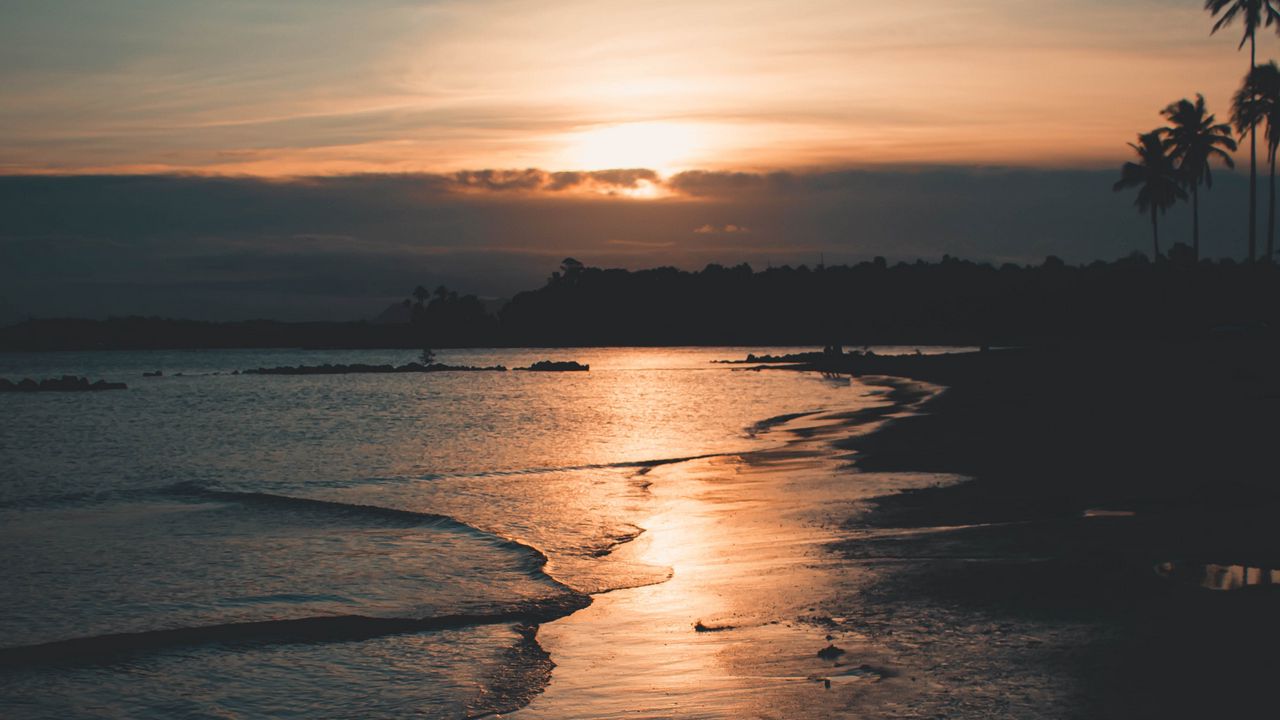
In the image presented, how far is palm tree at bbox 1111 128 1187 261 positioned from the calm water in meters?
67.8

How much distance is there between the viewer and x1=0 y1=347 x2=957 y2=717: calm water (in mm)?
9547

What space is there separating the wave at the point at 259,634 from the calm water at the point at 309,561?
0.12 ft

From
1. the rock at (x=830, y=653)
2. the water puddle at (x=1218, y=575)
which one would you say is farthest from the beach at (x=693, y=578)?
the rock at (x=830, y=653)

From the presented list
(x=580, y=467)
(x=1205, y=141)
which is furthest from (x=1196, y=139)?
(x=580, y=467)

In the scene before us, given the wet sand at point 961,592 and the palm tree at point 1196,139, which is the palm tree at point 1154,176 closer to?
the palm tree at point 1196,139

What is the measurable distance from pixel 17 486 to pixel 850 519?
23.1 metres

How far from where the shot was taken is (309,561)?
1533 cm

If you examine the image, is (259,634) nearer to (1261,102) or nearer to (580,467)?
(580,467)

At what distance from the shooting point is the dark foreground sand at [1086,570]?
747 cm

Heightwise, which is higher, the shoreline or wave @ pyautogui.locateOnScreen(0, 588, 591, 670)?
the shoreline

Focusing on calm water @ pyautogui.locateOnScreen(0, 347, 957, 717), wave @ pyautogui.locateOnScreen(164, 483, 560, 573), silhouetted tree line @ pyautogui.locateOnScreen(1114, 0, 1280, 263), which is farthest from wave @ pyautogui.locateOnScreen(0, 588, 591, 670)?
silhouetted tree line @ pyautogui.locateOnScreen(1114, 0, 1280, 263)

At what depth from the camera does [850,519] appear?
1608 centimetres

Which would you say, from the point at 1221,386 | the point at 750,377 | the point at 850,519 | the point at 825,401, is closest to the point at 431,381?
the point at 750,377

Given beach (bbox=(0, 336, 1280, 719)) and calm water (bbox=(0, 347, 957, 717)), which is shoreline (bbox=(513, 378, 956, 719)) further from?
calm water (bbox=(0, 347, 957, 717))
